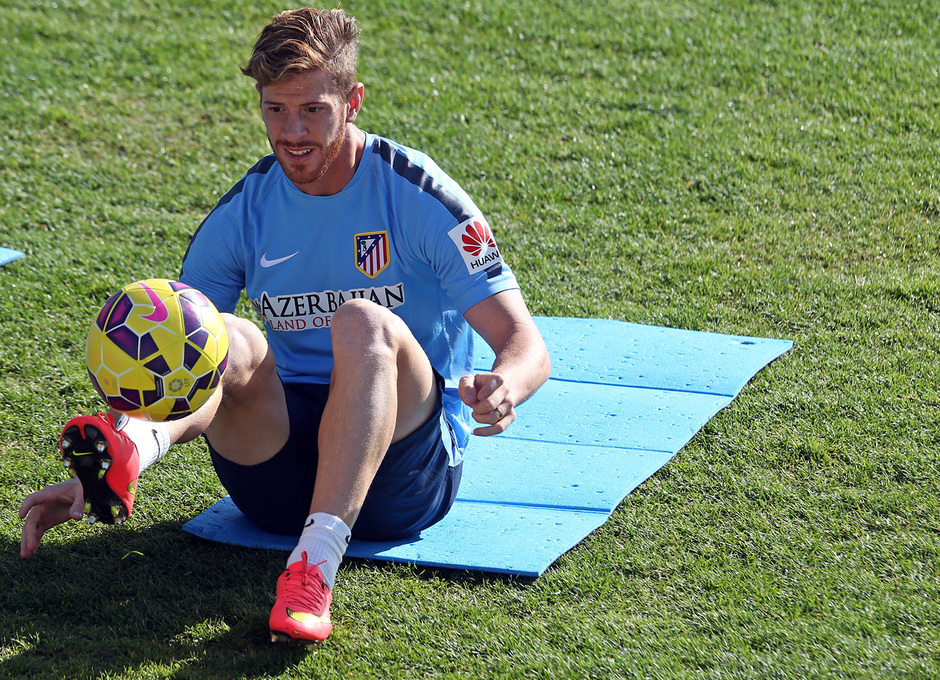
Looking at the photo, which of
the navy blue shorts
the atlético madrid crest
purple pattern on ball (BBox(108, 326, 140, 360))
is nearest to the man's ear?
the atlético madrid crest

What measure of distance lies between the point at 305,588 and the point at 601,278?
321cm

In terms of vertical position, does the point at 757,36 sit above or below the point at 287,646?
above

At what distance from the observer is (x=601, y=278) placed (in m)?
5.74

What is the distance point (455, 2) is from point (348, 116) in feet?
19.7

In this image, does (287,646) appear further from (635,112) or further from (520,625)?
(635,112)

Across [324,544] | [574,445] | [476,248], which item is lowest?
[324,544]

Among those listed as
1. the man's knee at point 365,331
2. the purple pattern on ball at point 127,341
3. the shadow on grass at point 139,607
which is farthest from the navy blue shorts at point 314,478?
the purple pattern on ball at point 127,341

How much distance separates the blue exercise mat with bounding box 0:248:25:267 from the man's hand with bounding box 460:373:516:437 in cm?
378

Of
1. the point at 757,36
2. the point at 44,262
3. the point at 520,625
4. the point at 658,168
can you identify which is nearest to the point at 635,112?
the point at 658,168

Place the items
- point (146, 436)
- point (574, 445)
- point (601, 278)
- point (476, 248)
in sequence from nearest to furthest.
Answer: point (146, 436), point (476, 248), point (574, 445), point (601, 278)

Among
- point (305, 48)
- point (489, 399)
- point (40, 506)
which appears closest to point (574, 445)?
point (489, 399)

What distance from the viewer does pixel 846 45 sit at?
8.23 metres

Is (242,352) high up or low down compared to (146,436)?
up

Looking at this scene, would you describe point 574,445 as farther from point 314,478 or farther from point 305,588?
point 305,588
